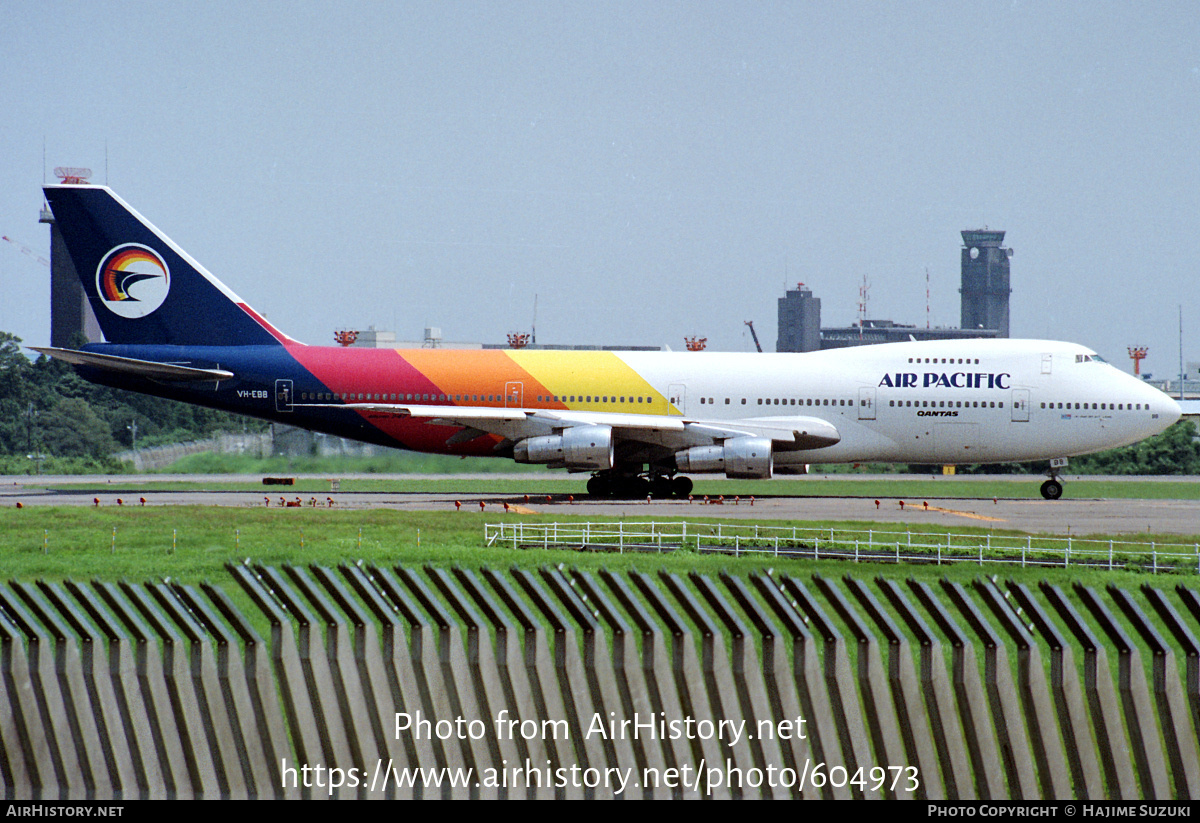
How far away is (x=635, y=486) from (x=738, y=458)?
14.4ft

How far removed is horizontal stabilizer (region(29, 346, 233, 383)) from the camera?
41062 mm

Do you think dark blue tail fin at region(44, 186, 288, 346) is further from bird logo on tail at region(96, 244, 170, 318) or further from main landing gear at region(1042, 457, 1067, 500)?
main landing gear at region(1042, 457, 1067, 500)

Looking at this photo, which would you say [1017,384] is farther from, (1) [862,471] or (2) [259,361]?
(2) [259,361]

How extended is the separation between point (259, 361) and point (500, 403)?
8.26 m

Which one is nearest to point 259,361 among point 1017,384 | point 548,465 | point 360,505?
point 360,505

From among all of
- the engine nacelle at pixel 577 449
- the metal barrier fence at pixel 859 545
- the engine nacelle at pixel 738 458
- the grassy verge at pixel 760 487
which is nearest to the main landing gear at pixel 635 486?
the grassy verge at pixel 760 487

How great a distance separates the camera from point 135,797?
8.61 m

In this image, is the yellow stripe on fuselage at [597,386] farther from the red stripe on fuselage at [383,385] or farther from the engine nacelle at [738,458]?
the engine nacelle at [738,458]

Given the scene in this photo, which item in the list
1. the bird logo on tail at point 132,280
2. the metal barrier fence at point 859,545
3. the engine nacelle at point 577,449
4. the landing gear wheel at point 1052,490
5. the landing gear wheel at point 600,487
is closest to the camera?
the metal barrier fence at point 859,545

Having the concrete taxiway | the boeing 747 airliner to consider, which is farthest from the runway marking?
the boeing 747 airliner

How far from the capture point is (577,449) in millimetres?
38500

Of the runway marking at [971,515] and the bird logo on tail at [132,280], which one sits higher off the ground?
the bird logo on tail at [132,280]

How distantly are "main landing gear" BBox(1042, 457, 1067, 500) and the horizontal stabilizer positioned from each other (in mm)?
28072

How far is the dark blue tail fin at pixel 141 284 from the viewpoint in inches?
1681
